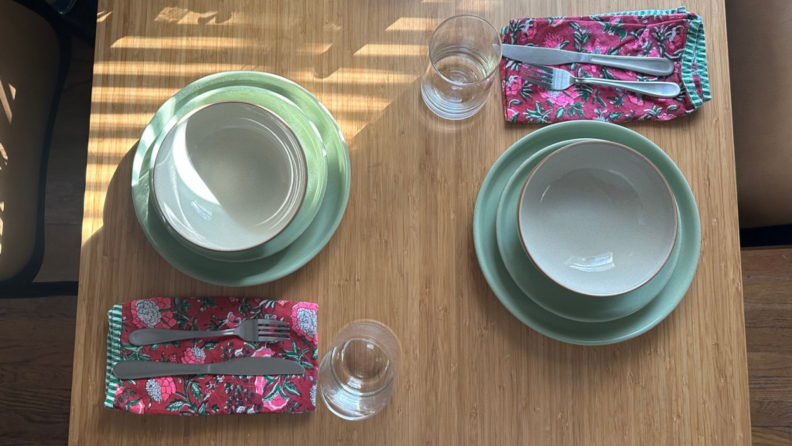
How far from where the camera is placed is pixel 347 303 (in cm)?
75

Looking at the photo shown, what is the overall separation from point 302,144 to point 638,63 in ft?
1.56

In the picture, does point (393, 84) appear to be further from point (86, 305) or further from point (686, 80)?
point (86, 305)

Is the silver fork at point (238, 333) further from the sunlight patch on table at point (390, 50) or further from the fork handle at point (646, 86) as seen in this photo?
the fork handle at point (646, 86)

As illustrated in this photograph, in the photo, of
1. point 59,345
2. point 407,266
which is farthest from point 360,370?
point 59,345

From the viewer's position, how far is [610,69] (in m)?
0.78

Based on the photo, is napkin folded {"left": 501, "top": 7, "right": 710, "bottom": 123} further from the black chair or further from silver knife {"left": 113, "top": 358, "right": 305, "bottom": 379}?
the black chair

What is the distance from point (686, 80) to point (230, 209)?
2.10 feet

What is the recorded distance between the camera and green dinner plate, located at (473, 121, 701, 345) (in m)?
0.72

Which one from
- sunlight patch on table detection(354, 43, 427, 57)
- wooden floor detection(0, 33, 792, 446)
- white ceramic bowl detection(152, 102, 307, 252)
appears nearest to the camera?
white ceramic bowl detection(152, 102, 307, 252)

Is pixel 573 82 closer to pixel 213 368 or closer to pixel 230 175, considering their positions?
pixel 230 175

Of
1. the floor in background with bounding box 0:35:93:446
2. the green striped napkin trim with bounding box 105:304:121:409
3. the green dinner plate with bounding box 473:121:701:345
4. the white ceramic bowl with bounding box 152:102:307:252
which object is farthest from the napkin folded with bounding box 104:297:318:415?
the floor in background with bounding box 0:35:93:446

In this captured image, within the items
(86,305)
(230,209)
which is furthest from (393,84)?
(86,305)

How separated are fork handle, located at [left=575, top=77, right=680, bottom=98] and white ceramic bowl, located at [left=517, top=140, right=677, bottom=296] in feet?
0.37

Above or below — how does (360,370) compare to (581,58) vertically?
below
